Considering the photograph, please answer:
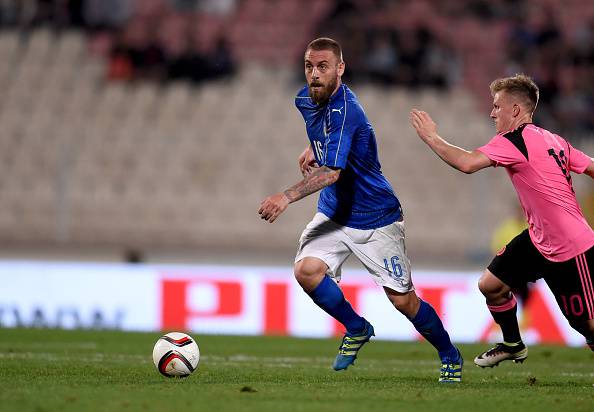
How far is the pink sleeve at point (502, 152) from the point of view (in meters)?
7.03

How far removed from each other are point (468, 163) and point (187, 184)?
10.2 meters

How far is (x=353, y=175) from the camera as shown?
7660mm

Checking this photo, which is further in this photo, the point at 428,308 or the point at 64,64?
the point at 64,64

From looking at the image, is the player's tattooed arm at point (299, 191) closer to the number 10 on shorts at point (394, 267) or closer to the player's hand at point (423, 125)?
the player's hand at point (423, 125)

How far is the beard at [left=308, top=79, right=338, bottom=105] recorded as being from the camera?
24.5 ft

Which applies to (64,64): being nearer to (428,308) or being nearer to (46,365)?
(46,365)

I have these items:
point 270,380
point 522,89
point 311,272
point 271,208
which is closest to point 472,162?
point 522,89

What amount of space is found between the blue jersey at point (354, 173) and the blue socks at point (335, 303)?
1.46 ft

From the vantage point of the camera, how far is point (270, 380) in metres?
7.79

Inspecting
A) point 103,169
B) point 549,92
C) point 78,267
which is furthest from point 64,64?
point 549,92

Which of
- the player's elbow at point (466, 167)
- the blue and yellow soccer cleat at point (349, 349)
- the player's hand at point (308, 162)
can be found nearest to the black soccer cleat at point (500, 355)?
the blue and yellow soccer cleat at point (349, 349)

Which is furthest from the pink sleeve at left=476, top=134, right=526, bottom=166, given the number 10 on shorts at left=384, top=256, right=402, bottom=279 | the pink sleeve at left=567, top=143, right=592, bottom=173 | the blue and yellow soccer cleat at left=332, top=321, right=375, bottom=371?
the blue and yellow soccer cleat at left=332, top=321, right=375, bottom=371

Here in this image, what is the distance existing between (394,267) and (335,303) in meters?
0.49

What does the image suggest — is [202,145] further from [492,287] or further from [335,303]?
[492,287]
